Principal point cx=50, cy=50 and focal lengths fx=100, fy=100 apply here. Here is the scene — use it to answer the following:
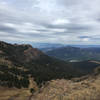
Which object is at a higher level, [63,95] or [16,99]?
[63,95]

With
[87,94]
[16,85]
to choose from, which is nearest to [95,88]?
[87,94]

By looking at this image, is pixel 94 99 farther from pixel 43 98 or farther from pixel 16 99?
pixel 16 99

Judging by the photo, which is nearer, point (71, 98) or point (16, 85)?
point (71, 98)

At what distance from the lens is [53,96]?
1246 inches

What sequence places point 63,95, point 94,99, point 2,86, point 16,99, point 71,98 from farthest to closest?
point 2,86
point 16,99
point 63,95
point 71,98
point 94,99

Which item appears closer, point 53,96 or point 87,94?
point 87,94

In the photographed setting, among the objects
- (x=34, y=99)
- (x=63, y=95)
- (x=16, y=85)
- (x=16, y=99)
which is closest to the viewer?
(x=63, y=95)

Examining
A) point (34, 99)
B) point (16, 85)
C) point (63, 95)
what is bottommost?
point (16, 85)

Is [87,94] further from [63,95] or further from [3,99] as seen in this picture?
[3,99]

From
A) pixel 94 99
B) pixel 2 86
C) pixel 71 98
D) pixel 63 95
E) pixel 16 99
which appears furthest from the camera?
pixel 2 86

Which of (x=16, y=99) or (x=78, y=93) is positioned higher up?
(x=78, y=93)

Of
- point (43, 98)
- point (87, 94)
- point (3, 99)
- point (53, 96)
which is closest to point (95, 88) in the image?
point (87, 94)

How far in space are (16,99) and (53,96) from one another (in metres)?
16.3

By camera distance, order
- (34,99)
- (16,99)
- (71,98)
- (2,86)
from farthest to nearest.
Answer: (2,86) < (16,99) < (34,99) < (71,98)
